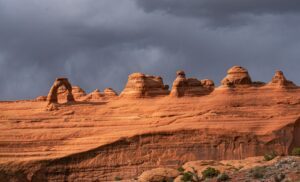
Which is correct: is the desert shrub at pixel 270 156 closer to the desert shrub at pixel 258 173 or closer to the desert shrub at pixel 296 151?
the desert shrub at pixel 296 151

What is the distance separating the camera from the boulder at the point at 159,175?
52691mm

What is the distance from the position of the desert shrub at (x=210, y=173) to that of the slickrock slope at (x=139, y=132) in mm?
8114

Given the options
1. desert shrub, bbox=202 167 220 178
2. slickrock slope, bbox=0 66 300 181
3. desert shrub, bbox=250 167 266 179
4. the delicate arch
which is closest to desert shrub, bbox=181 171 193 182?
desert shrub, bbox=202 167 220 178

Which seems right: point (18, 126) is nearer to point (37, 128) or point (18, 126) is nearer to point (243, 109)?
point (37, 128)

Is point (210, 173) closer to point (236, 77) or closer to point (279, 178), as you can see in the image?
point (279, 178)

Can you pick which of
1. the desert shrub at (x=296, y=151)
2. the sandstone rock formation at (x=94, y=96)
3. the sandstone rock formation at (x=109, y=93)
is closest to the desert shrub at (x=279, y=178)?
the desert shrub at (x=296, y=151)

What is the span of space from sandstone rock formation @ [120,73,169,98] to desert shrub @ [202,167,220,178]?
498 inches

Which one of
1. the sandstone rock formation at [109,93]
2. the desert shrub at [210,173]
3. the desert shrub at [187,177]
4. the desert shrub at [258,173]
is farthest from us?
the sandstone rock formation at [109,93]

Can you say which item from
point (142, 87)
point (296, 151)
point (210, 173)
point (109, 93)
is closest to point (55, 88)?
point (142, 87)

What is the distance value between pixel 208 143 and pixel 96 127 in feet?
28.7

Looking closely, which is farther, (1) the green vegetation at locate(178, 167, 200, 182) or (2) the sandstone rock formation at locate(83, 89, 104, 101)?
(2) the sandstone rock formation at locate(83, 89, 104, 101)

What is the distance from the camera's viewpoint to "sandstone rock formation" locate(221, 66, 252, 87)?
61.7m

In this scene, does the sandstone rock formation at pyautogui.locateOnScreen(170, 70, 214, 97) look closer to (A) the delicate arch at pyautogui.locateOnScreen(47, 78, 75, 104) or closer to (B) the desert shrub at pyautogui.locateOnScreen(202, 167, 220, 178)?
(A) the delicate arch at pyautogui.locateOnScreen(47, 78, 75, 104)

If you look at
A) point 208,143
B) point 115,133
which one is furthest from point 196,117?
point 115,133
